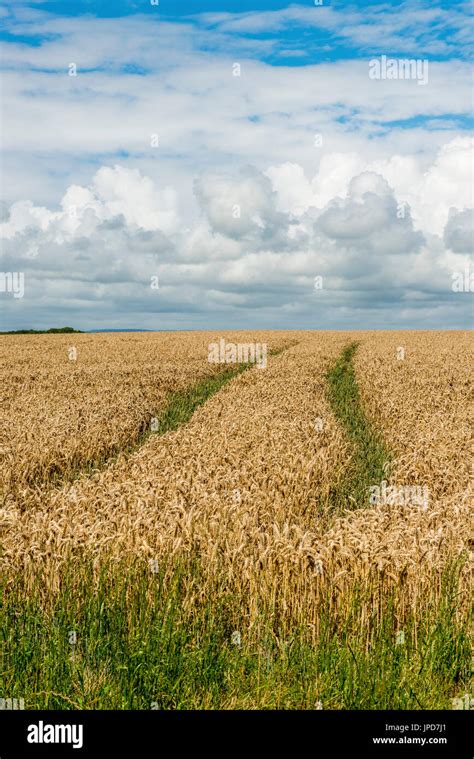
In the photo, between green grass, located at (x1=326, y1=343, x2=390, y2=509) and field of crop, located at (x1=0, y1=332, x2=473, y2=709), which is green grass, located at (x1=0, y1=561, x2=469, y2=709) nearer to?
field of crop, located at (x1=0, y1=332, x2=473, y2=709)

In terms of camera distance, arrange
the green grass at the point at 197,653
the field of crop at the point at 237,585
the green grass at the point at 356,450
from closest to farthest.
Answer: the green grass at the point at 197,653, the field of crop at the point at 237,585, the green grass at the point at 356,450

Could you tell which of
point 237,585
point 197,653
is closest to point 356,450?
point 237,585

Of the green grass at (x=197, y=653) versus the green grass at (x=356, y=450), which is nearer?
the green grass at (x=197, y=653)

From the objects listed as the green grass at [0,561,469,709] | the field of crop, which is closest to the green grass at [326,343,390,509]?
the field of crop

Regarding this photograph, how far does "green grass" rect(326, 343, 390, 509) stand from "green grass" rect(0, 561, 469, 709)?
399 centimetres

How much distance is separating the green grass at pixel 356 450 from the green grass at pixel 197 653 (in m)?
3.99

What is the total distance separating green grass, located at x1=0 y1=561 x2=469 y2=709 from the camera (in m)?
5.49

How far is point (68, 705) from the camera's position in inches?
214

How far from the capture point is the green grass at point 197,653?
549 centimetres

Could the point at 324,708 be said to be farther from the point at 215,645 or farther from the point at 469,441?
the point at 469,441

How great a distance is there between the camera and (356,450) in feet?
53.2

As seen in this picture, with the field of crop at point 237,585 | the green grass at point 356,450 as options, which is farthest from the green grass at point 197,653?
the green grass at point 356,450

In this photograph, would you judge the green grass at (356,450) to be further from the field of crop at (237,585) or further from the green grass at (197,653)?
the green grass at (197,653)
